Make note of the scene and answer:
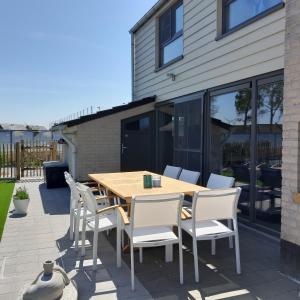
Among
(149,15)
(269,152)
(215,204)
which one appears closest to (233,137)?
(269,152)

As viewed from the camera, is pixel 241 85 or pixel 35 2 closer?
pixel 241 85

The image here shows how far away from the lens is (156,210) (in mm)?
3232

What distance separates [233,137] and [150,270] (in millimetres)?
3031

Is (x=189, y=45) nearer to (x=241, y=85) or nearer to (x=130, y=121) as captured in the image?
(x=241, y=85)

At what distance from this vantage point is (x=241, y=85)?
548 centimetres

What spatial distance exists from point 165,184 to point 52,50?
9864mm

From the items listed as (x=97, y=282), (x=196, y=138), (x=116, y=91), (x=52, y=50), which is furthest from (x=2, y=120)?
(x=97, y=282)

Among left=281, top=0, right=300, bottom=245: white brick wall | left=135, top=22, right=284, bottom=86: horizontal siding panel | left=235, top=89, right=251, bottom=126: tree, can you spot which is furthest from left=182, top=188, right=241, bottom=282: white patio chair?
left=135, top=22, right=284, bottom=86: horizontal siding panel

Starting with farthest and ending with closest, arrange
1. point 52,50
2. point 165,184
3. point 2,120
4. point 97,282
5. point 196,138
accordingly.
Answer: point 2,120
point 52,50
point 196,138
point 165,184
point 97,282

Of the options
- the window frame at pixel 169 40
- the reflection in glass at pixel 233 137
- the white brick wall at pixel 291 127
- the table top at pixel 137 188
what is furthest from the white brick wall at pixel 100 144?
the white brick wall at pixel 291 127

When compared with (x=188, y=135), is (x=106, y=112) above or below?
above

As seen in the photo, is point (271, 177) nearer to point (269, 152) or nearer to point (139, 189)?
point (269, 152)

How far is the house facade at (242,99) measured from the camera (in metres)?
3.39

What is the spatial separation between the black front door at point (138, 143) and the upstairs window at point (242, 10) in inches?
151
